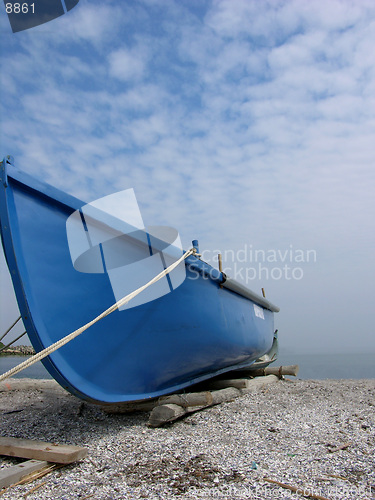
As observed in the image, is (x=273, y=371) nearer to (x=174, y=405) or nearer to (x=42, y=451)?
(x=174, y=405)

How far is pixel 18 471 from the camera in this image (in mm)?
2447

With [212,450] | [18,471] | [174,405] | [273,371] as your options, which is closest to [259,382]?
[273,371]

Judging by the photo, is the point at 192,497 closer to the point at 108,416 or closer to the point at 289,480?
the point at 289,480

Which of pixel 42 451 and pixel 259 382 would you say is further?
pixel 259 382

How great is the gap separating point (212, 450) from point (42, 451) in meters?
1.31

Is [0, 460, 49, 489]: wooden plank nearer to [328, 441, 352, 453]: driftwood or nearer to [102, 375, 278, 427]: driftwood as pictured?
[102, 375, 278, 427]: driftwood

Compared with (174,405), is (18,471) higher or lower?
higher

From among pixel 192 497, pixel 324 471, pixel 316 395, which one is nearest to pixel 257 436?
pixel 324 471

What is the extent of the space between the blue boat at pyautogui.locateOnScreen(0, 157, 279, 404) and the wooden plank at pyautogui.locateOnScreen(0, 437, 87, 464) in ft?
1.51

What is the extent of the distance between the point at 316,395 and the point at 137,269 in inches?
144

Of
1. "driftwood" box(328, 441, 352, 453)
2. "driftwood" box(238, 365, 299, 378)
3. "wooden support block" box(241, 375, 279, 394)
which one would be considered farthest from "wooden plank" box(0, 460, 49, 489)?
"driftwood" box(238, 365, 299, 378)

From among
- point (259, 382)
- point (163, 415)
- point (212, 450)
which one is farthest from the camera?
point (259, 382)

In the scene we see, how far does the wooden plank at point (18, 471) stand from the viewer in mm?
2354

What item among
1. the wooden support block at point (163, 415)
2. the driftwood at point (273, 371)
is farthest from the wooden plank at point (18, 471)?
the driftwood at point (273, 371)
